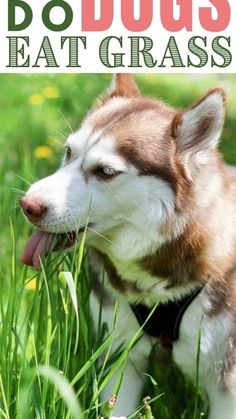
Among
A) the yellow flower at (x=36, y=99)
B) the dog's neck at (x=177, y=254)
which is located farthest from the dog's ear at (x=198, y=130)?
the yellow flower at (x=36, y=99)

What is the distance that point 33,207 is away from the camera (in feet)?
9.66

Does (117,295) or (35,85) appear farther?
(35,85)

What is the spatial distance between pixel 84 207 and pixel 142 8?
2.03m

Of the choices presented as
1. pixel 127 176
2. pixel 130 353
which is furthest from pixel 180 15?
pixel 130 353

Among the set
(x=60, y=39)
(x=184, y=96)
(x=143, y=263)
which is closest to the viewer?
(x=143, y=263)

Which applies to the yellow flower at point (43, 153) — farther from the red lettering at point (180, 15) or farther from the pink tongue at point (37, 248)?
the pink tongue at point (37, 248)

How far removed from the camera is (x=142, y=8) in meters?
4.72

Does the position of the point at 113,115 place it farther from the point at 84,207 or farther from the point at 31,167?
the point at 31,167

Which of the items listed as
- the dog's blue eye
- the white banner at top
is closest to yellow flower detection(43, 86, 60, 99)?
the white banner at top

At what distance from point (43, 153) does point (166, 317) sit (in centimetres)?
246

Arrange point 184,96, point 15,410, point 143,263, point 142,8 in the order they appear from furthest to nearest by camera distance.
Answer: point 184,96
point 142,8
point 143,263
point 15,410

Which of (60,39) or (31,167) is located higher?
(60,39)

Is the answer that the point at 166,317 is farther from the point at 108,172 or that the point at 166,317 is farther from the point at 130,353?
the point at 108,172

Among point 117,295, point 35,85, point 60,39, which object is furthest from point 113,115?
point 35,85
